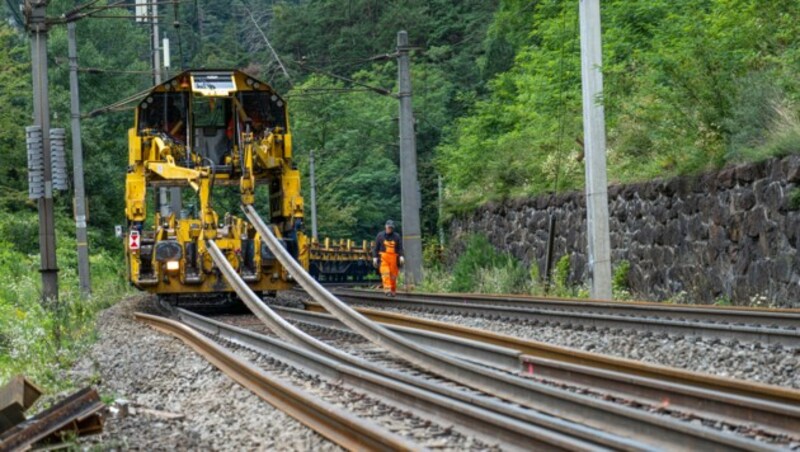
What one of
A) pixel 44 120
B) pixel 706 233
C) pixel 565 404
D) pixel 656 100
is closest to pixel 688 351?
pixel 565 404

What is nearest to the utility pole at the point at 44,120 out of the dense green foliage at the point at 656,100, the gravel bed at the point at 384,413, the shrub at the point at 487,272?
the gravel bed at the point at 384,413

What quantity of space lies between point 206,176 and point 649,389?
12.4 meters

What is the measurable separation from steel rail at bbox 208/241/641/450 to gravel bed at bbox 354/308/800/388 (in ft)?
7.54

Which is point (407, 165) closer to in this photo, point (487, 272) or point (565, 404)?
point (487, 272)

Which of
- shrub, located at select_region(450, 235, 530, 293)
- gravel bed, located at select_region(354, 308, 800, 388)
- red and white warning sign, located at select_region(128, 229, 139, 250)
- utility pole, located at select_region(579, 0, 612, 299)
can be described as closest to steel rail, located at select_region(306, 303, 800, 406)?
gravel bed, located at select_region(354, 308, 800, 388)

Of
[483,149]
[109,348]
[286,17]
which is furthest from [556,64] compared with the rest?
[286,17]

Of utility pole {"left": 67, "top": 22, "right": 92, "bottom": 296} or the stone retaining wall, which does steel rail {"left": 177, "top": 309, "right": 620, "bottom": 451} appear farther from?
utility pole {"left": 67, "top": 22, "right": 92, "bottom": 296}

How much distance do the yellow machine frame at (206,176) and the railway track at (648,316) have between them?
2.49m

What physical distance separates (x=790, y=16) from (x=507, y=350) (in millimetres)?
12177

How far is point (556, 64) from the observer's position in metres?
35.8

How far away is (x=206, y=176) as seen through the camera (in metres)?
20.1

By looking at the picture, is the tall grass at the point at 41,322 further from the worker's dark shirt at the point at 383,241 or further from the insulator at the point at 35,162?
the worker's dark shirt at the point at 383,241

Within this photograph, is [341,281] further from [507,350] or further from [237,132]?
[507,350]

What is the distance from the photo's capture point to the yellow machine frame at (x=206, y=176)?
20125 millimetres
